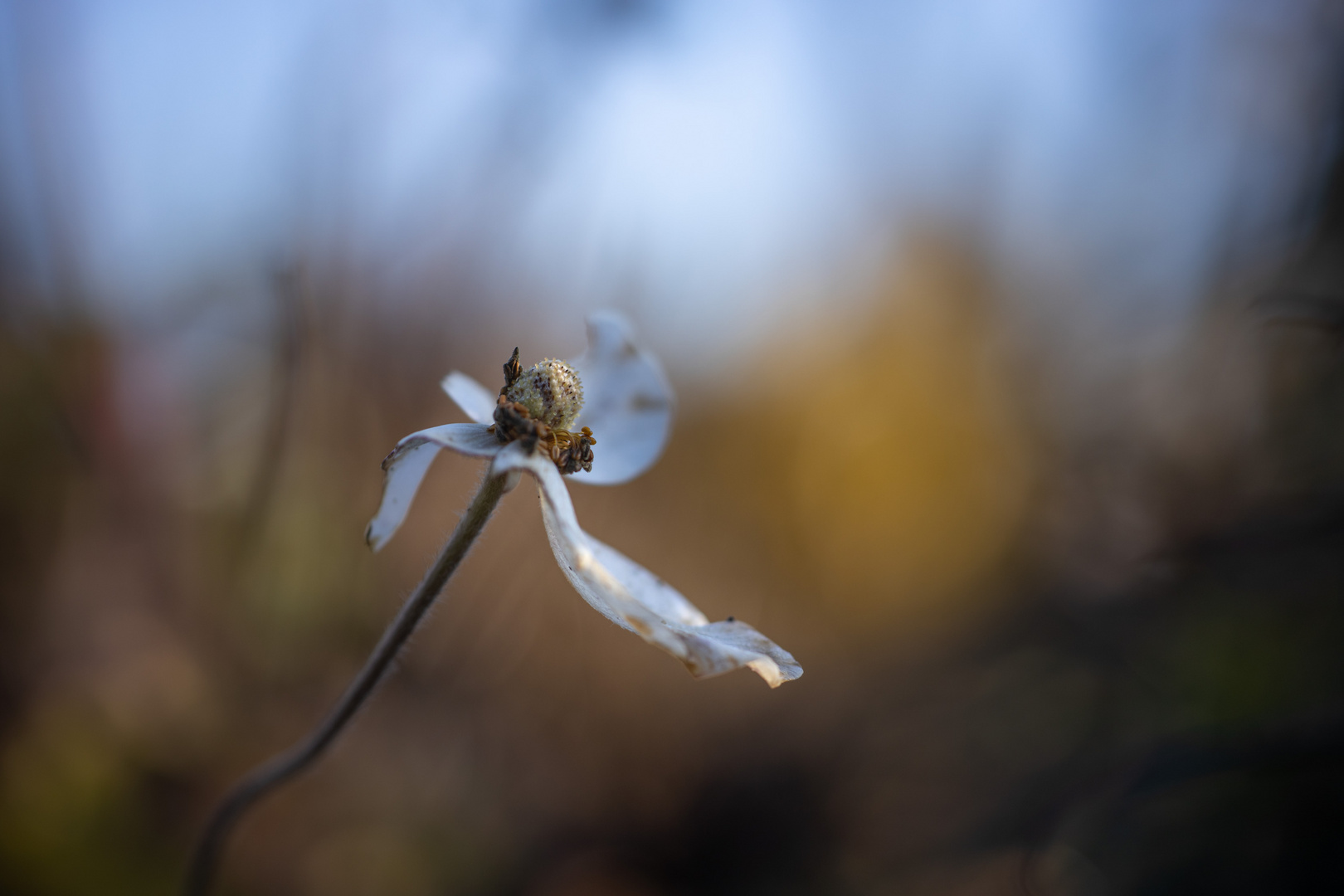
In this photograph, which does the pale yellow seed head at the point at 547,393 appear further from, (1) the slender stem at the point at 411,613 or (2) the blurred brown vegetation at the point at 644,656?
(2) the blurred brown vegetation at the point at 644,656

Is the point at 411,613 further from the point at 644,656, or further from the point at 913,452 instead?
the point at 913,452

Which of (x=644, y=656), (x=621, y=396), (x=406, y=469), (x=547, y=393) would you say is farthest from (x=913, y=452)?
(x=406, y=469)

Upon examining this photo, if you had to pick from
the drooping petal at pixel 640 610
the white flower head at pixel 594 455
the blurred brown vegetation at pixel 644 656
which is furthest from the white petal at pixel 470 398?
the blurred brown vegetation at pixel 644 656

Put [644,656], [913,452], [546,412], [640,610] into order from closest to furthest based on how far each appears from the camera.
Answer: [640,610], [546,412], [644,656], [913,452]

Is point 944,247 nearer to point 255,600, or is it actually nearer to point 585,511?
point 585,511

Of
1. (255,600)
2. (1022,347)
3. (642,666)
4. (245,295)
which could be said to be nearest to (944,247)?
(1022,347)

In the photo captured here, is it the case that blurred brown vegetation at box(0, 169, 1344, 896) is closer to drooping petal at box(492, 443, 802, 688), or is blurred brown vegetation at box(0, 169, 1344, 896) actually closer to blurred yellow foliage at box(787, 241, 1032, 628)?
blurred yellow foliage at box(787, 241, 1032, 628)

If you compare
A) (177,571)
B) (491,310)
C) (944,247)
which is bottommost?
(177,571)
